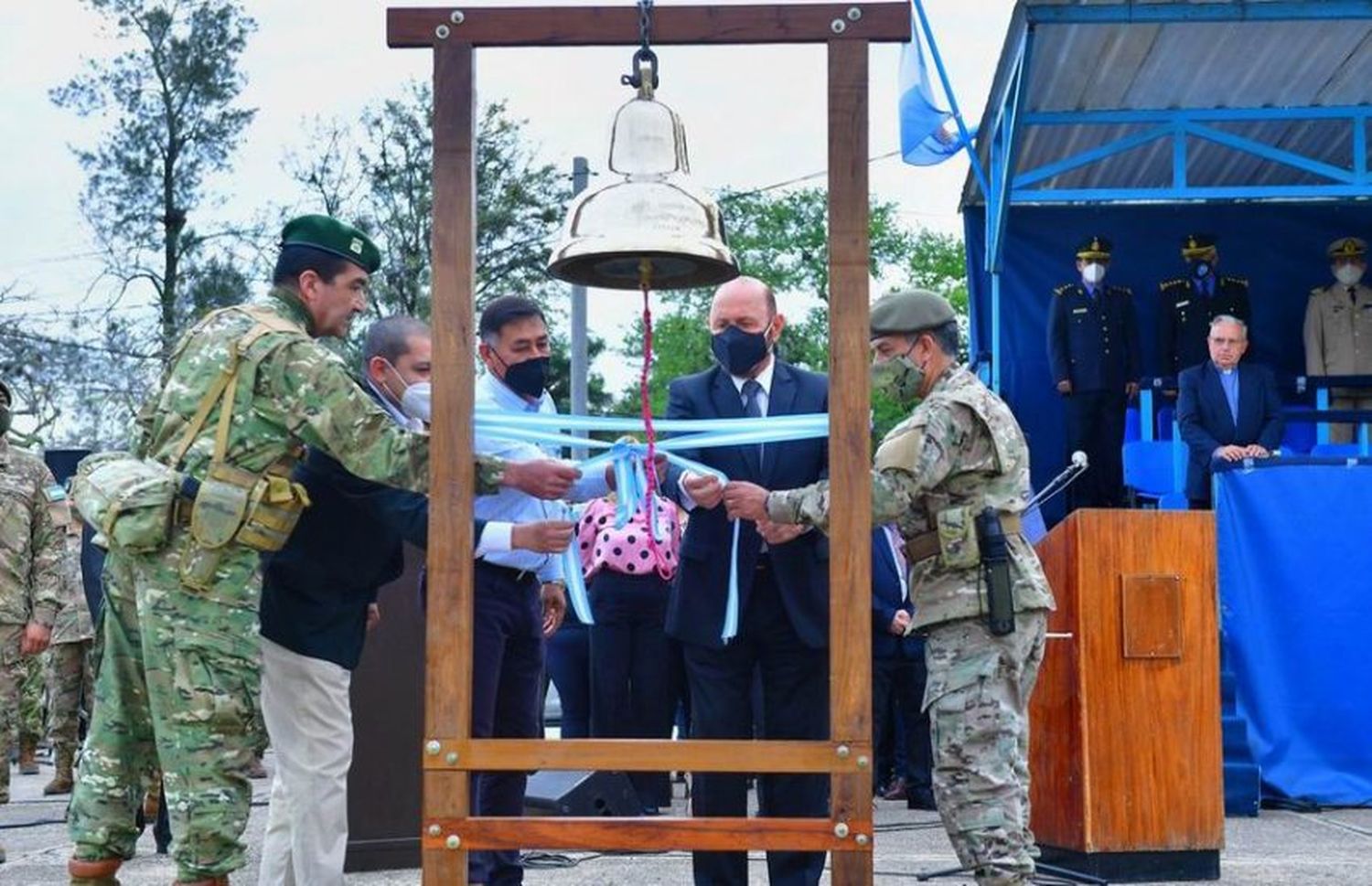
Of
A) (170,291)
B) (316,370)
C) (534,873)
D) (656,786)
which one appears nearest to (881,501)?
(316,370)

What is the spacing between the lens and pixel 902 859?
7.85m

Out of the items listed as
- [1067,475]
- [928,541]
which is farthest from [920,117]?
[928,541]

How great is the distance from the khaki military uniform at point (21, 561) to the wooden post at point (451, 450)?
4.78m

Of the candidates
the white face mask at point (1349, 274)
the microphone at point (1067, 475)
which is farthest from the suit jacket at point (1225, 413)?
the microphone at point (1067, 475)

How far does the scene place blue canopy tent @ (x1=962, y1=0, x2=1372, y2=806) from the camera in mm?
12852

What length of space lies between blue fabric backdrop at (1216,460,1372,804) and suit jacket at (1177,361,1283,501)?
152cm

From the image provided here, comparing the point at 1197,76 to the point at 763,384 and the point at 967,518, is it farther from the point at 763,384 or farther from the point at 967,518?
the point at 967,518

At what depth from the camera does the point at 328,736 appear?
549cm

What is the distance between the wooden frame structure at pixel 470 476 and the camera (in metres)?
4.50

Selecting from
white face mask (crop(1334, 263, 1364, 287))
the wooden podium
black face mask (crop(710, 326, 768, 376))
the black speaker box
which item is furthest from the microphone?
white face mask (crop(1334, 263, 1364, 287))

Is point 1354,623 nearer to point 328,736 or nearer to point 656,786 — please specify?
point 656,786

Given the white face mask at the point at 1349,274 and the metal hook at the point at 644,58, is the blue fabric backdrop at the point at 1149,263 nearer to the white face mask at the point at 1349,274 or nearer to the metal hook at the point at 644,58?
the white face mask at the point at 1349,274

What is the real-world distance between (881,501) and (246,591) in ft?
6.02

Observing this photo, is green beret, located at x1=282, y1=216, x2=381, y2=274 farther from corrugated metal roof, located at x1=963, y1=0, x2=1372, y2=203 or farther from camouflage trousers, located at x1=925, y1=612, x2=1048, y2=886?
corrugated metal roof, located at x1=963, y1=0, x2=1372, y2=203
